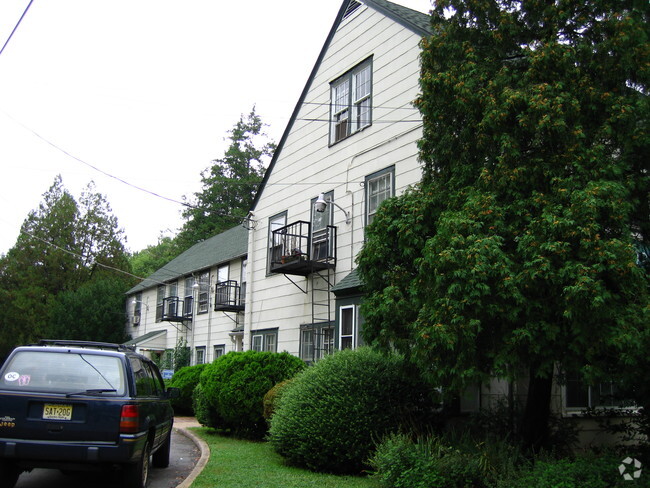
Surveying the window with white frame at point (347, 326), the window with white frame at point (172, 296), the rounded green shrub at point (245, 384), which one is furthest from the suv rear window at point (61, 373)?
the window with white frame at point (172, 296)

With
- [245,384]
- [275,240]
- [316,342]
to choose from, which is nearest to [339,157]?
[275,240]

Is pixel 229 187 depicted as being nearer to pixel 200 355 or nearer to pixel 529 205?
pixel 200 355

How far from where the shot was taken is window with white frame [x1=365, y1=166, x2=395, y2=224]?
14.4m

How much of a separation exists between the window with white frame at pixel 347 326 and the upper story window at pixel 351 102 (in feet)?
15.1

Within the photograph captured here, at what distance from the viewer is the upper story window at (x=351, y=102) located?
15.9m

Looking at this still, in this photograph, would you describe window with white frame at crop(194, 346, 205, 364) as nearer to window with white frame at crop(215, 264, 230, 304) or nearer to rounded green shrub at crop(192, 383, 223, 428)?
window with white frame at crop(215, 264, 230, 304)

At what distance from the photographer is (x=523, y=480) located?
6.76m

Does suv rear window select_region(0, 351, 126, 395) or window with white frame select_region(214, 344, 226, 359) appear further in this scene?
window with white frame select_region(214, 344, 226, 359)

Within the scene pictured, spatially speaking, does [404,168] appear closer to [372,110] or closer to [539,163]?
[372,110]

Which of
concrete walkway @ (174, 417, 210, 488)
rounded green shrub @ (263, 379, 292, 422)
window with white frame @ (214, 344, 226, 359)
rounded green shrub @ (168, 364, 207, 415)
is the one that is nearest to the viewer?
concrete walkway @ (174, 417, 210, 488)

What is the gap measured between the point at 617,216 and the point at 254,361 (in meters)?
9.32

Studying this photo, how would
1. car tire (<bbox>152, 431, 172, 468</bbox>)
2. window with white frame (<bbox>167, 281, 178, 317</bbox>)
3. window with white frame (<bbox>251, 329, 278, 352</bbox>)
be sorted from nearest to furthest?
car tire (<bbox>152, 431, 172, 468</bbox>) → window with white frame (<bbox>251, 329, 278, 352</bbox>) → window with white frame (<bbox>167, 281, 178, 317</bbox>)

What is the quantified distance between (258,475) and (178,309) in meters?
21.5

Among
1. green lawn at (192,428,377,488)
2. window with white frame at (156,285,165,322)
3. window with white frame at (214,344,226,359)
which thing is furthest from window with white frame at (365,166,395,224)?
window with white frame at (156,285,165,322)
